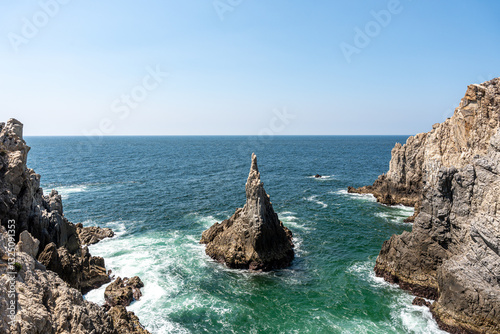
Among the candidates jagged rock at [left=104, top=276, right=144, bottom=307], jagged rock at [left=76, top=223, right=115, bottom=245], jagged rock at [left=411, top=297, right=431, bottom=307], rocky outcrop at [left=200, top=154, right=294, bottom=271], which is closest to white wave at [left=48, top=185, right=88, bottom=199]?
jagged rock at [left=76, top=223, right=115, bottom=245]

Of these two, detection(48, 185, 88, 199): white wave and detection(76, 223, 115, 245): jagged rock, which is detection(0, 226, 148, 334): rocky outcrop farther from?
detection(48, 185, 88, 199): white wave

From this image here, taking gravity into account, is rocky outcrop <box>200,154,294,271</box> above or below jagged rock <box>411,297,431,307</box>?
above

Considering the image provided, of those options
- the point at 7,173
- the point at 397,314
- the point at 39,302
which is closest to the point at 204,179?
the point at 7,173

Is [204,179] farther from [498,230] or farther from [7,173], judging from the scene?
[498,230]

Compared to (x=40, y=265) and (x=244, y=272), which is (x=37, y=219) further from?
(x=244, y=272)

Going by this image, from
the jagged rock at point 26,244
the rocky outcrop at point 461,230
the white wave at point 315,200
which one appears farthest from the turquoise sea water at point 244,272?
the jagged rock at point 26,244

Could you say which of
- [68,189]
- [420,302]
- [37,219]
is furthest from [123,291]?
[68,189]

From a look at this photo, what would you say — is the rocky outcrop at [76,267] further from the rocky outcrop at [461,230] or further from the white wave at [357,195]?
the white wave at [357,195]
